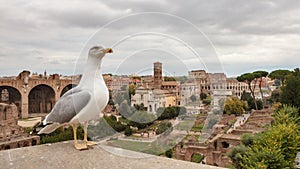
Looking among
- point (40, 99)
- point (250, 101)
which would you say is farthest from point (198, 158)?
point (40, 99)

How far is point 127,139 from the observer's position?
2.12m

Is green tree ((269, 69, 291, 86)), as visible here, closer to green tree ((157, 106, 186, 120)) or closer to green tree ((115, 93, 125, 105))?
green tree ((157, 106, 186, 120))

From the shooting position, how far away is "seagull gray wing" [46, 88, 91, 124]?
202 cm

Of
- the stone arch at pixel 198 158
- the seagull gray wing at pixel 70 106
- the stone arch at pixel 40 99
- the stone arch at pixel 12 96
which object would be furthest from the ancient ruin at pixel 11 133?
the stone arch at pixel 40 99

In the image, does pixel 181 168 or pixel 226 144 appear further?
pixel 226 144

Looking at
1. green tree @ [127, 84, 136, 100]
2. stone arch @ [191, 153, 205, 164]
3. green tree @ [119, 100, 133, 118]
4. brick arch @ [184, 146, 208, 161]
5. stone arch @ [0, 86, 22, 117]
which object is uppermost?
green tree @ [127, 84, 136, 100]

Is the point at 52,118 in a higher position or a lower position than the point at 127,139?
higher

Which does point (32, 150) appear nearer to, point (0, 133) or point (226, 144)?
point (0, 133)

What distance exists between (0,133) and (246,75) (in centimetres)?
2142

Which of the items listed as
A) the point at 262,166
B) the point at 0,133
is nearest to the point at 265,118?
the point at 262,166

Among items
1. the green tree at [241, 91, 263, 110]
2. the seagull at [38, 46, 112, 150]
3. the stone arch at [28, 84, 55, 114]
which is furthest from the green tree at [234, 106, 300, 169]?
the stone arch at [28, 84, 55, 114]

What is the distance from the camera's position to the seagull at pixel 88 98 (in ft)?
6.58

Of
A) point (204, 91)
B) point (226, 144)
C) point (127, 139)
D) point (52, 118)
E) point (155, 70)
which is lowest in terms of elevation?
point (226, 144)

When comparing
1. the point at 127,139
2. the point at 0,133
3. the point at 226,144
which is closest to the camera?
the point at 127,139
